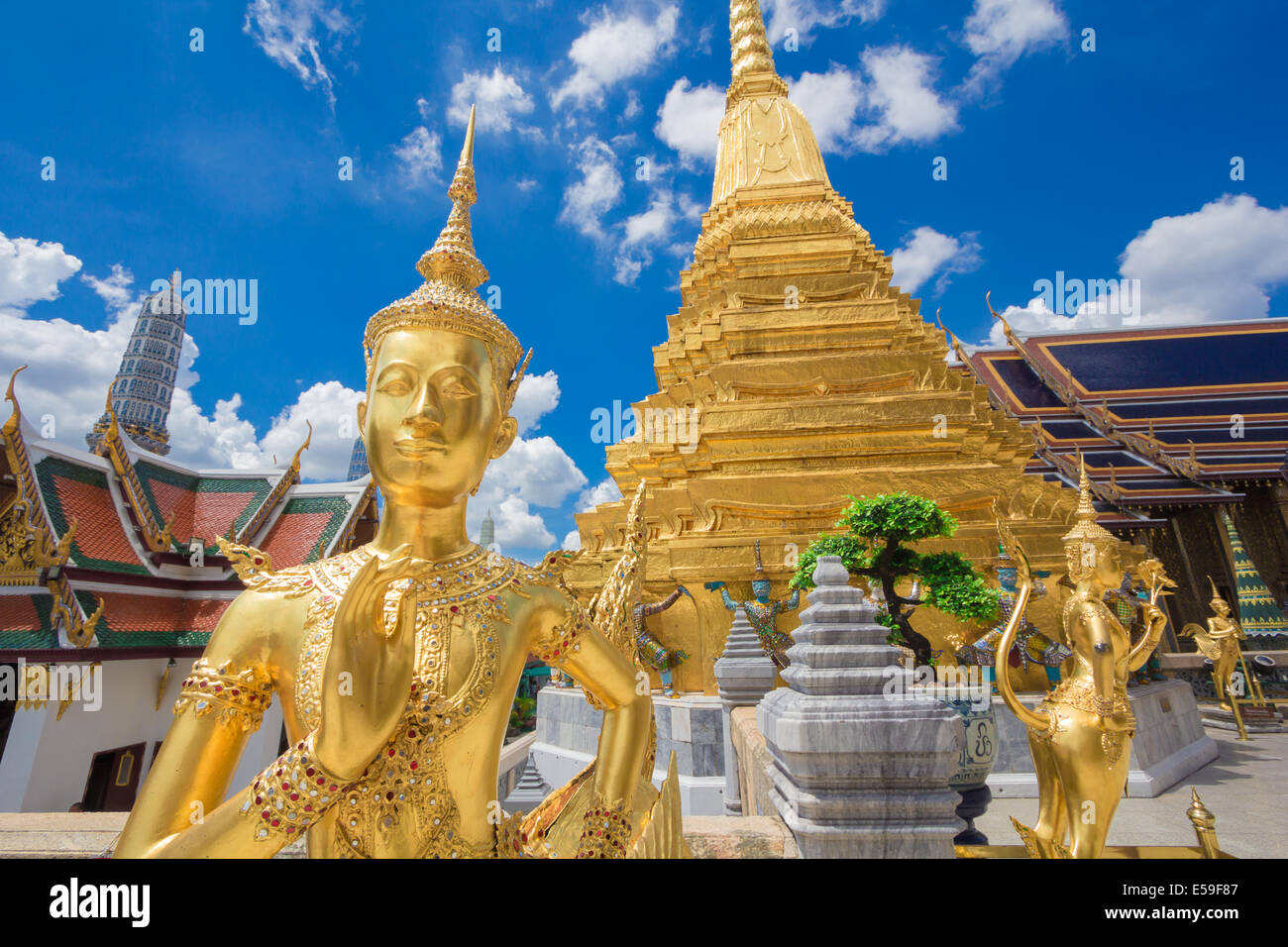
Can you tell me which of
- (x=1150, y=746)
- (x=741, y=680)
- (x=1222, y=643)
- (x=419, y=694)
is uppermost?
(x=419, y=694)

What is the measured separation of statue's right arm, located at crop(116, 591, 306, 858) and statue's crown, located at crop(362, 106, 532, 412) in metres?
0.83

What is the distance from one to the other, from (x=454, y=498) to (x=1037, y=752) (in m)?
2.98

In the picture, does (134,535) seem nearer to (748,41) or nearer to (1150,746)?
(1150,746)

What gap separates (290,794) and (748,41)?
2289 cm

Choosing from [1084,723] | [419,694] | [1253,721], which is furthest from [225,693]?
[1253,721]

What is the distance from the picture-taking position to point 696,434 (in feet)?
35.4

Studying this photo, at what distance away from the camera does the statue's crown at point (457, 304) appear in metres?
1.93

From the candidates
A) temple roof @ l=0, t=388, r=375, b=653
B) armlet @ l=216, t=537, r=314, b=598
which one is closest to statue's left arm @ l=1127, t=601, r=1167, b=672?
armlet @ l=216, t=537, r=314, b=598

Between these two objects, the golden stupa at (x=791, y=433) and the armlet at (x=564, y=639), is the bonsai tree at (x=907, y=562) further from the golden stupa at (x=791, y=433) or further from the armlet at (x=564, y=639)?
the armlet at (x=564, y=639)

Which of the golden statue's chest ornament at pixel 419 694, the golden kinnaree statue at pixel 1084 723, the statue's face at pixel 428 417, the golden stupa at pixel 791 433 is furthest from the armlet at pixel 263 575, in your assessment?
the golden stupa at pixel 791 433

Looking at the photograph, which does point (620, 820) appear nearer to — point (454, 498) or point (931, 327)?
point (454, 498)

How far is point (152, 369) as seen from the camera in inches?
1667

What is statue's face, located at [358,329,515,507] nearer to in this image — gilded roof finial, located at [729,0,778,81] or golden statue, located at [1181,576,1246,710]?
golden statue, located at [1181,576,1246,710]
